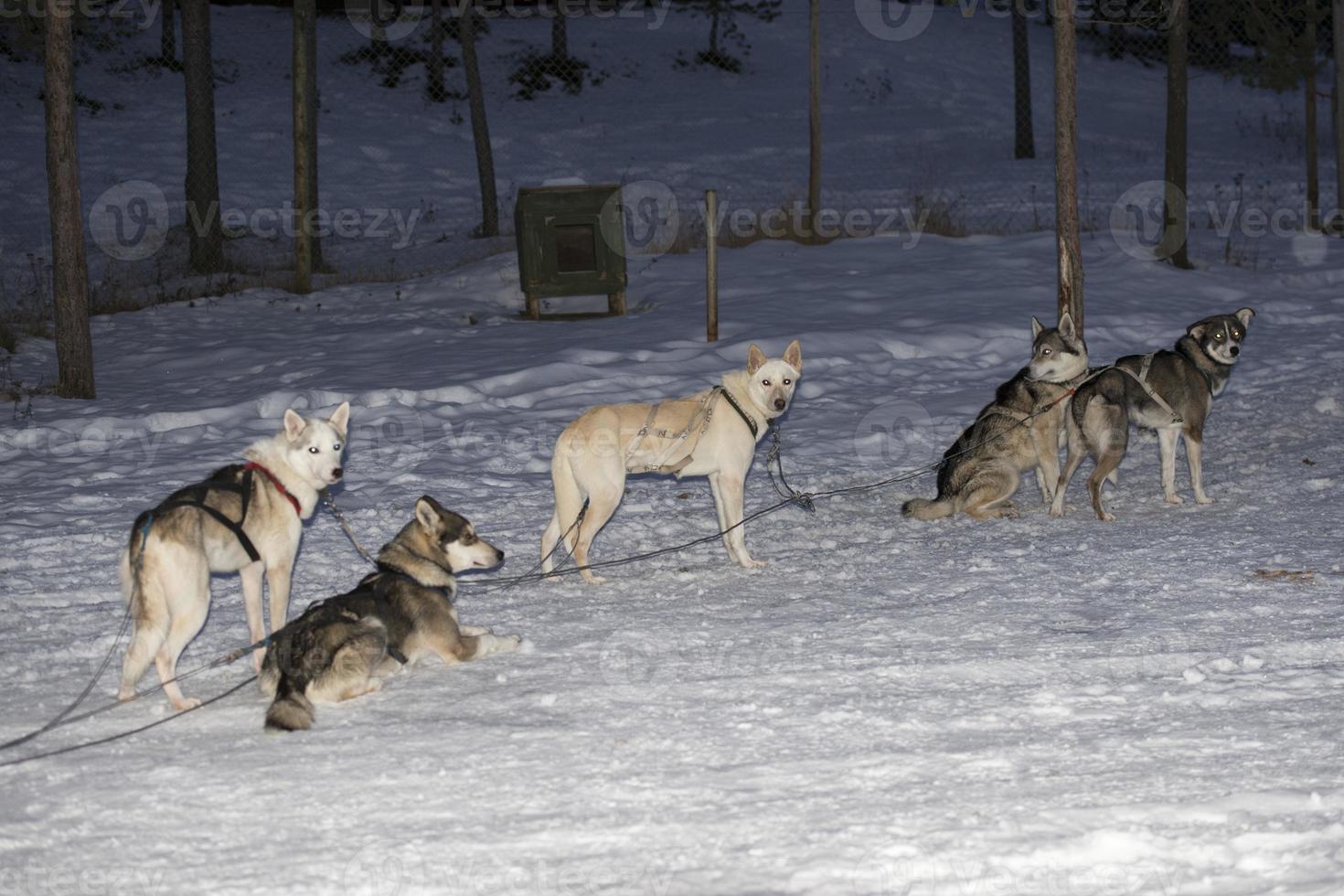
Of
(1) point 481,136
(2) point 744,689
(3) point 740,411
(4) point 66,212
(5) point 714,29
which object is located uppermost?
(5) point 714,29

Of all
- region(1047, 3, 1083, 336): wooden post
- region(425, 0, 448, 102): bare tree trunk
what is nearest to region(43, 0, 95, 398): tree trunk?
region(1047, 3, 1083, 336): wooden post

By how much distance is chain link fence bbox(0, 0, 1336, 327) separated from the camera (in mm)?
20312

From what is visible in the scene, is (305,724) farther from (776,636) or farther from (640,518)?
(640,518)

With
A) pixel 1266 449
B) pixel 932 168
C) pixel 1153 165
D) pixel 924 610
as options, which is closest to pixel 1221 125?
pixel 1153 165

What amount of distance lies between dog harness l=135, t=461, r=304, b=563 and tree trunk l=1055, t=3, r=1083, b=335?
25.0 feet

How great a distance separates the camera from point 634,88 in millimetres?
34906

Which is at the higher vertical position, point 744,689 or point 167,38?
point 167,38

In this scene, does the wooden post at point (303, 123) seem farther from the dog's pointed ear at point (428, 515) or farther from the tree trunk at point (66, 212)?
the dog's pointed ear at point (428, 515)

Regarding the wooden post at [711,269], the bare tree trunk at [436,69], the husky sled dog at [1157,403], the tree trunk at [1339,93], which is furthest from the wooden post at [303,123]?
the bare tree trunk at [436,69]

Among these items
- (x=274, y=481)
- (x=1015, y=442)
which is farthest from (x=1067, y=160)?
(x=274, y=481)

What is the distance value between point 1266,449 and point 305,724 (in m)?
7.61

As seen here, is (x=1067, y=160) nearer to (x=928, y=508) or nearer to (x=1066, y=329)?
(x=1066, y=329)

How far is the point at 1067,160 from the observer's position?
38.0ft

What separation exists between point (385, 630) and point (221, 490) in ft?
3.01
